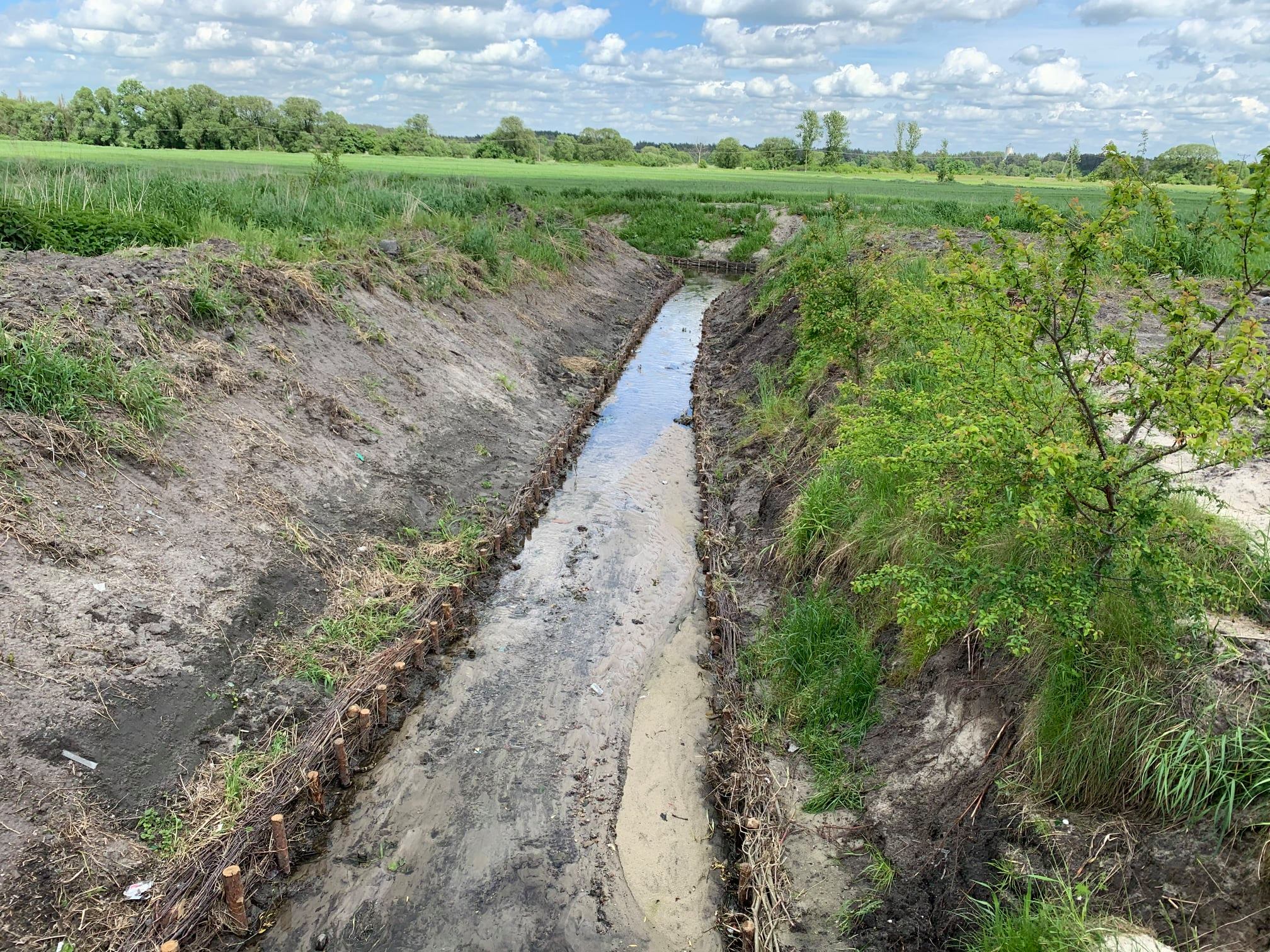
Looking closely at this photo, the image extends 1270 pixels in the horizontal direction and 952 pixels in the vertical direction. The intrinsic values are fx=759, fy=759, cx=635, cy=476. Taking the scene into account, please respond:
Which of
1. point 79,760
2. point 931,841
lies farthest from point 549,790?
point 79,760

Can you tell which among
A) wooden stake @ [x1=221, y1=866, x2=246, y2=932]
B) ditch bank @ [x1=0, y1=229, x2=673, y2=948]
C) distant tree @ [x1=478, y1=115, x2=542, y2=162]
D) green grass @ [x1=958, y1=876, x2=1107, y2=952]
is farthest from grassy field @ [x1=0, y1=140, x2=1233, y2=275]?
distant tree @ [x1=478, y1=115, x2=542, y2=162]

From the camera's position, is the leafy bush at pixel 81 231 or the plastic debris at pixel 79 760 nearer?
the plastic debris at pixel 79 760

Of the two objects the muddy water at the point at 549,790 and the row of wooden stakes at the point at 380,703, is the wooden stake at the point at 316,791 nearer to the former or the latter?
the row of wooden stakes at the point at 380,703

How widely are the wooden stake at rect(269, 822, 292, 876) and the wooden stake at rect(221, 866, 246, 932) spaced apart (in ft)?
1.07

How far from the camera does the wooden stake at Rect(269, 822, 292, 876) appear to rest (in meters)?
4.56

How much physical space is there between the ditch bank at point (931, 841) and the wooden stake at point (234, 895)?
2774mm

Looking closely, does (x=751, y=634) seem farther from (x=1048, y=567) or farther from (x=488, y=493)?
(x=488, y=493)

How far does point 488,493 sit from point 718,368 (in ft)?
28.4

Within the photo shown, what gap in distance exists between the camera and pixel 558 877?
482 centimetres

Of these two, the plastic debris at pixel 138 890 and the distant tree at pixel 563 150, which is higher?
the distant tree at pixel 563 150

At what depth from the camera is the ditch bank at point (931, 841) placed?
3.33 meters

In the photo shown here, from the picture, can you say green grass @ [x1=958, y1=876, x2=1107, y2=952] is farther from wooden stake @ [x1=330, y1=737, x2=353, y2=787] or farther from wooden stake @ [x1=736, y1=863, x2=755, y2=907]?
wooden stake @ [x1=330, y1=737, x2=353, y2=787]

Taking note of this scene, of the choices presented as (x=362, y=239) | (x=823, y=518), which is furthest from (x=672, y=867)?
(x=362, y=239)

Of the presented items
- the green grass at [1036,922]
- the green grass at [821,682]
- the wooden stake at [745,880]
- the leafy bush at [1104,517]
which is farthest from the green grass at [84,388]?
the green grass at [1036,922]
